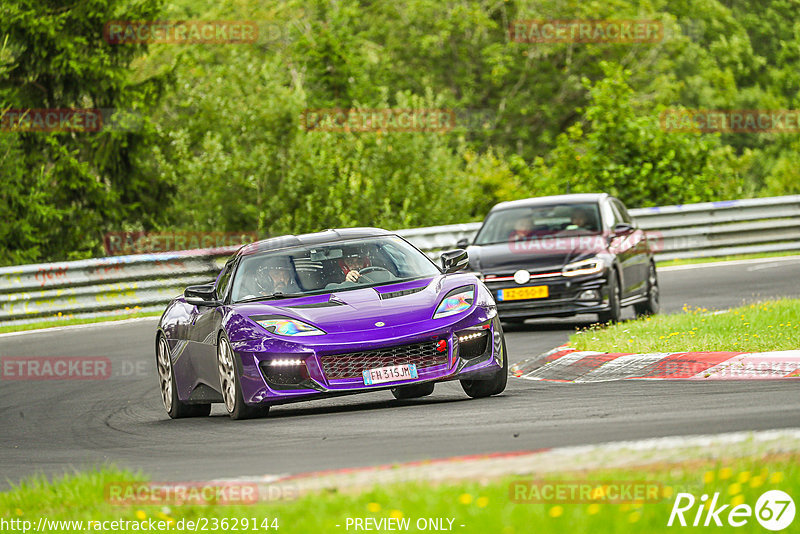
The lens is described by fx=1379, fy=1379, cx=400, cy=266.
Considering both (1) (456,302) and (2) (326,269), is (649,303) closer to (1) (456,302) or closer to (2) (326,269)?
(2) (326,269)

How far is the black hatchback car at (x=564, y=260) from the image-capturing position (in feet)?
52.7

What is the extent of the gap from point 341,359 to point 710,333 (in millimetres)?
4218

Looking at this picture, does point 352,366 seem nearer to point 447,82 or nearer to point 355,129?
point 355,129

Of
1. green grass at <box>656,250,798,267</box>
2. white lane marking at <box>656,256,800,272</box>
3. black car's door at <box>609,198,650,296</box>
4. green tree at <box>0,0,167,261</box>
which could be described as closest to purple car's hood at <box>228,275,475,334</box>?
black car's door at <box>609,198,650,296</box>

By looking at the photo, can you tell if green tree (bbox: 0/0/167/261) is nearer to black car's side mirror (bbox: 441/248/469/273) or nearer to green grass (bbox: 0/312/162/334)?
green grass (bbox: 0/312/162/334)

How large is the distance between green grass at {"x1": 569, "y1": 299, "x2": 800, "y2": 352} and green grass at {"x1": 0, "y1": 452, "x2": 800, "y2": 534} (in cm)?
531

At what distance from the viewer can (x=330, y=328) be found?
9.62m

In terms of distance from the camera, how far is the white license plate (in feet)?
31.2

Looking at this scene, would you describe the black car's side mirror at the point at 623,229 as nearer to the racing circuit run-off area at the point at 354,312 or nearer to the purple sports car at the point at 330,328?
the racing circuit run-off area at the point at 354,312

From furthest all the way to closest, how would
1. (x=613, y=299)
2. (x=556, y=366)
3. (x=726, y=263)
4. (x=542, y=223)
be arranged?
(x=726, y=263) → (x=542, y=223) → (x=613, y=299) → (x=556, y=366)

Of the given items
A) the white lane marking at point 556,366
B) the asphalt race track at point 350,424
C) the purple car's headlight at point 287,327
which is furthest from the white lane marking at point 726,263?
the purple car's headlight at point 287,327

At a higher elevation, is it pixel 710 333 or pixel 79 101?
pixel 79 101

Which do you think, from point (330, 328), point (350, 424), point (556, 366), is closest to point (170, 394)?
point (330, 328)

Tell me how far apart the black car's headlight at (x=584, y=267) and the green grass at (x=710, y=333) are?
60.1 inches
